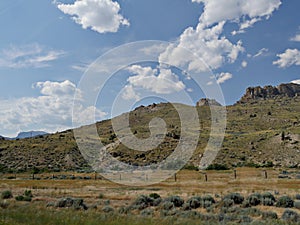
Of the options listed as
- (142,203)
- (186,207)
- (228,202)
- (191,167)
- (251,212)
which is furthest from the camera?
(191,167)

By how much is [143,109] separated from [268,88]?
81.2 m

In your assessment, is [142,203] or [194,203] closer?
[194,203]

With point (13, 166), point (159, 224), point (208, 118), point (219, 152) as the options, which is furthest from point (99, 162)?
point (159, 224)

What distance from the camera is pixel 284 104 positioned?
451 feet

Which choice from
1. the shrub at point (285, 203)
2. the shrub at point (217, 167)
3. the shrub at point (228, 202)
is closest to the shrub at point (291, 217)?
the shrub at point (285, 203)

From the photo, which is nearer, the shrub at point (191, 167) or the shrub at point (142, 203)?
the shrub at point (142, 203)

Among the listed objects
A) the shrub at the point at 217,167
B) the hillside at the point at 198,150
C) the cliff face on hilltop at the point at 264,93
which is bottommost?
the shrub at the point at 217,167

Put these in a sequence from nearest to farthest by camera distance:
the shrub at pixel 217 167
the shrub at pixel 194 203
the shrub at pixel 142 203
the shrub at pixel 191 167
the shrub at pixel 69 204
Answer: the shrub at pixel 142 203 < the shrub at pixel 69 204 < the shrub at pixel 194 203 < the shrub at pixel 217 167 < the shrub at pixel 191 167

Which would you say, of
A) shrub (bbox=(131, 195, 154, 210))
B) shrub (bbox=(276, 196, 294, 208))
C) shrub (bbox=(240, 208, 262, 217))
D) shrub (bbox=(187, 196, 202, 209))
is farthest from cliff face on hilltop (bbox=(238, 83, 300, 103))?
shrub (bbox=(240, 208, 262, 217))

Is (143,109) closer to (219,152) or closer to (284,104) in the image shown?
(284,104)

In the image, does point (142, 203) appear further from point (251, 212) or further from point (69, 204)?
point (251, 212)

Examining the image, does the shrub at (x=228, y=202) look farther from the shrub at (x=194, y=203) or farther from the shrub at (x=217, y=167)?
the shrub at (x=217, y=167)

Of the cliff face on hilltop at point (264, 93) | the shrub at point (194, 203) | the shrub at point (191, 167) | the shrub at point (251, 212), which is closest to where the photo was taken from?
the shrub at point (251, 212)

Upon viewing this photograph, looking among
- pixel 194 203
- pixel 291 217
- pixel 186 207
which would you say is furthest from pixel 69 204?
pixel 291 217
